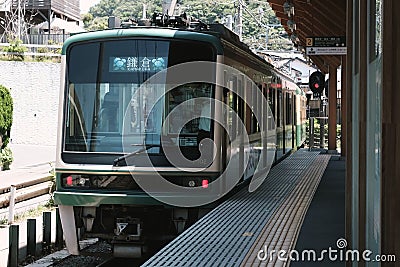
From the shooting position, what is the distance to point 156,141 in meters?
9.02

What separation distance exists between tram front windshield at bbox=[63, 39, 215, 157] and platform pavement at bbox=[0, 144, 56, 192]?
30.6 ft

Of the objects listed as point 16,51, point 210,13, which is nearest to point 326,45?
point 16,51

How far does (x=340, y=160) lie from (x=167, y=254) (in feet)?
43.3

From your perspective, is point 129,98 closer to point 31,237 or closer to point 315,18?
point 31,237

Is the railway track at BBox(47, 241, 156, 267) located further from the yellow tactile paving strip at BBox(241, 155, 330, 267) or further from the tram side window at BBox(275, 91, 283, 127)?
the tram side window at BBox(275, 91, 283, 127)

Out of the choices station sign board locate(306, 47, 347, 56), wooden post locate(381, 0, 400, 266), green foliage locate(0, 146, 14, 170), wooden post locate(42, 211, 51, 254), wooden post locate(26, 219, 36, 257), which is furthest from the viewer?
green foliage locate(0, 146, 14, 170)

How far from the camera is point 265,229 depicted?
7934mm

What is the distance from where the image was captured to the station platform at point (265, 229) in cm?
648

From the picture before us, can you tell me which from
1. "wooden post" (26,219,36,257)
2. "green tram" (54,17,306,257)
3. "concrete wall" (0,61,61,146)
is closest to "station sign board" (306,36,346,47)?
"green tram" (54,17,306,257)

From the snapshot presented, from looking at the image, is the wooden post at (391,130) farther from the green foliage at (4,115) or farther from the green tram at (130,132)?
the green foliage at (4,115)

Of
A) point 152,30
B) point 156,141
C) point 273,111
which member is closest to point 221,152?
point 156,141

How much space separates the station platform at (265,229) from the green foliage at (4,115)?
14.6 m

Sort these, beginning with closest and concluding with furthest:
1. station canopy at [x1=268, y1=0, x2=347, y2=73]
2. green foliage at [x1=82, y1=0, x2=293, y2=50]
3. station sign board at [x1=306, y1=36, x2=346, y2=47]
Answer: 1. station canopy at [x1=268, y1=0, x2=347, y2=73]
2. station sign board at [x1=306, y1=36, x2=346, y2=47]
3. green foliage at [x1=82, y1=0, x2=293, y2=50]

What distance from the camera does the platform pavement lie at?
19.9 metres
